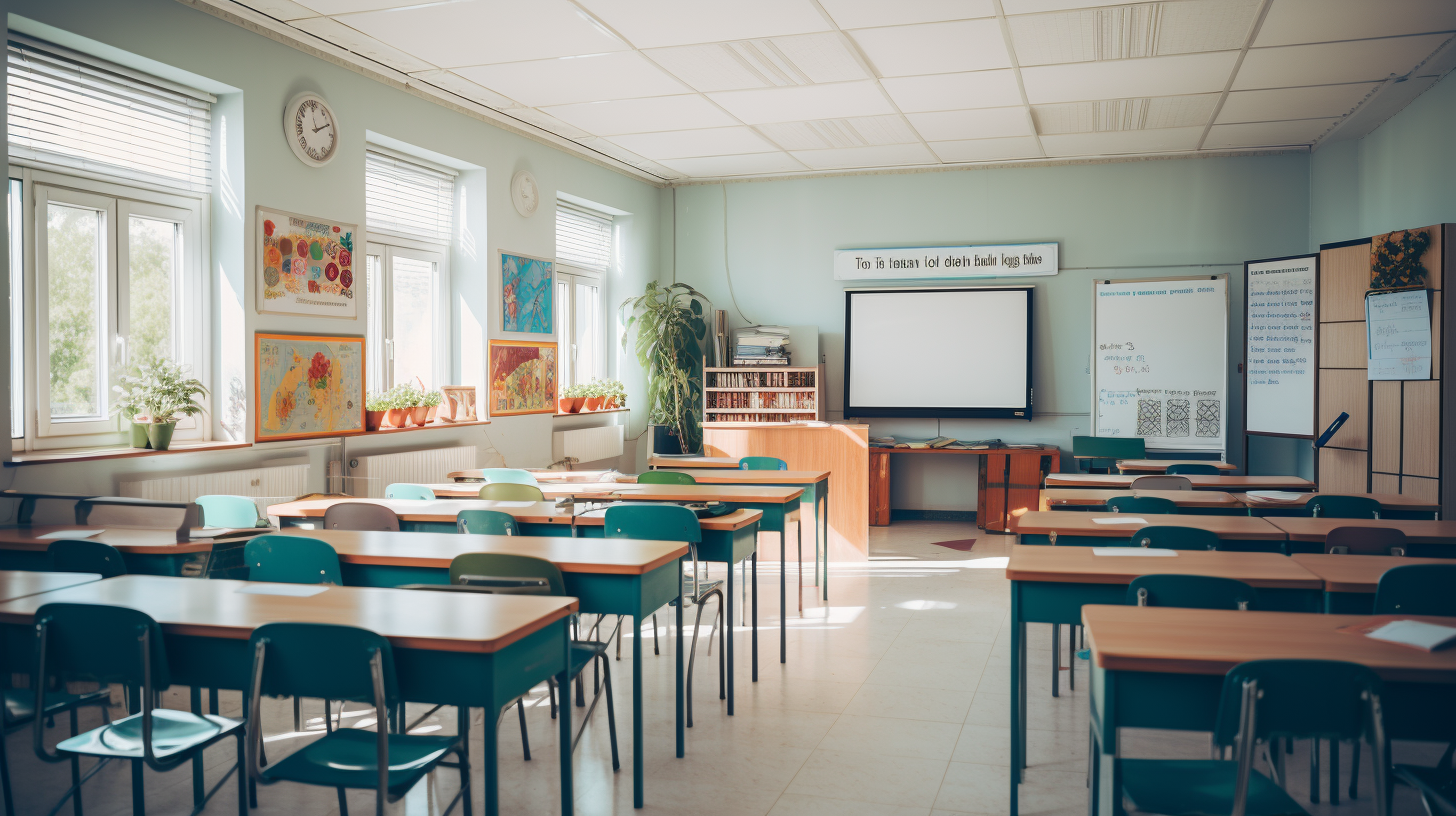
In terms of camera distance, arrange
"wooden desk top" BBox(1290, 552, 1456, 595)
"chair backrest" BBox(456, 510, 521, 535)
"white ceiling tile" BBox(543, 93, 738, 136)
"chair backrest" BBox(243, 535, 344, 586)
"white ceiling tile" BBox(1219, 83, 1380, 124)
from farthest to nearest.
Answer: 1. "white ceiling tile" BBox(543, 93, 738, 136)
2. "white ceiling tile" BBox(1219, 83, 1380, 124)
3. "chair backrest" BBox(456, 510, 521, 535)
4. "chair backrest" BBox(243, 535, 344, 586)
5. "wooden desk top" BBox(1290, 552, 1456, 595)

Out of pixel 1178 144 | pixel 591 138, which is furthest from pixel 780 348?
pixel 1178 144

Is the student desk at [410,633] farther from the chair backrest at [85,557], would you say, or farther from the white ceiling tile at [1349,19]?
the white ceiling tile at [1349,19]

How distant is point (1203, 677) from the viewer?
2.08 metres

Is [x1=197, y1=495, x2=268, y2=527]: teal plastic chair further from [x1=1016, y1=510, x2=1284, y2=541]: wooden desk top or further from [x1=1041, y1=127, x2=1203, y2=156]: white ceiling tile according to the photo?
[x1=1041, y1=127, x2=1203, y2=156]: white ceiling tile

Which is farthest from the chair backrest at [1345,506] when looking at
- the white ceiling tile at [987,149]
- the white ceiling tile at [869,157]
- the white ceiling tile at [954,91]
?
the white ceiling tile at [869,157]

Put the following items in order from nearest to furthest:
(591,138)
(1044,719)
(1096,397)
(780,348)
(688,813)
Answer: (688,813) < (1044,719) < (591,138) < (1096,397) < (780,348)

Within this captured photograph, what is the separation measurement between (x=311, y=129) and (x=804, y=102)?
308cm

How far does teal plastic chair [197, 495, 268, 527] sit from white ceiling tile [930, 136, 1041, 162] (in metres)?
5.66

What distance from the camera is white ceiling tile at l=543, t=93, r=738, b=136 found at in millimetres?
6477

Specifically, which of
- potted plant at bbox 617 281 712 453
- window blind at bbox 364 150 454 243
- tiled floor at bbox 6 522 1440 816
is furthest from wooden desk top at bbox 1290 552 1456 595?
potted plant at bbox 617 281 712 453

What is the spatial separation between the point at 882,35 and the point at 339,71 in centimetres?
310

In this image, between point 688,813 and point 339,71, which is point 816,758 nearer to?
point 688,813

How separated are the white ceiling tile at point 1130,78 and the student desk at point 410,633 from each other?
4.80 meters

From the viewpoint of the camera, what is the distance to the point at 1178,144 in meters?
7.63
